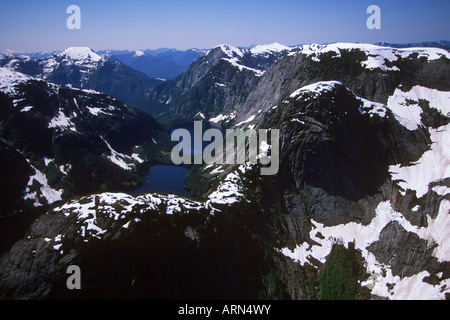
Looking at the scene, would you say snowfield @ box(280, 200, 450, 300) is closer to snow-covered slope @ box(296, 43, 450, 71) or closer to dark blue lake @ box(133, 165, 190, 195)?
snow-covered slope @ box(296, 43, 450, 71)

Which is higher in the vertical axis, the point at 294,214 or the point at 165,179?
the point at 294,214

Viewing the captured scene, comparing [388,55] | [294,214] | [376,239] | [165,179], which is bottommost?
[165,179]

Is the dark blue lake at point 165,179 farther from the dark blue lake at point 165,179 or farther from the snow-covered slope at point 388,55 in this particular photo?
the snow-covered slope at point 388,55

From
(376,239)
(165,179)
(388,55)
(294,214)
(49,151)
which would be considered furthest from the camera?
(165,179)

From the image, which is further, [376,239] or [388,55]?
[388,55]

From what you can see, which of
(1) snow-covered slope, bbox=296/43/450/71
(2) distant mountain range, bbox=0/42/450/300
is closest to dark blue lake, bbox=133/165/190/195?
(2) distant mountain range, bbox=0/42/450/300

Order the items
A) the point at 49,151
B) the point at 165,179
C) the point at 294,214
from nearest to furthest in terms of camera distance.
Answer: the point at 294,214
the point at 49,151
the point at 165,179

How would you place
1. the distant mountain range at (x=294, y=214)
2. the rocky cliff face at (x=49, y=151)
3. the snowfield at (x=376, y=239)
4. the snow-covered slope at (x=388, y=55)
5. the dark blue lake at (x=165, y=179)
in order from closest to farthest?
1. the distant mountain range at (x=294, y=214)
2. the snowfield at (x=376, y=239)
3. the snow-covered slope at (x=388, y=55)
4. the rocky cliff face at (x=49, y=151)
5. the dark blue lake at (x=165, y=179)

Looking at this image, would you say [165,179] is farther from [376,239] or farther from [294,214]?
[376,239]

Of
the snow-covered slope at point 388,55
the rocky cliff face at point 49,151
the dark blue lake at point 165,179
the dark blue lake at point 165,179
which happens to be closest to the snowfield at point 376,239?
the snow-covered slope at point 388,55

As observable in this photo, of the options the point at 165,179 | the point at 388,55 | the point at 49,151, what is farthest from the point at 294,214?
the point at 49,151
